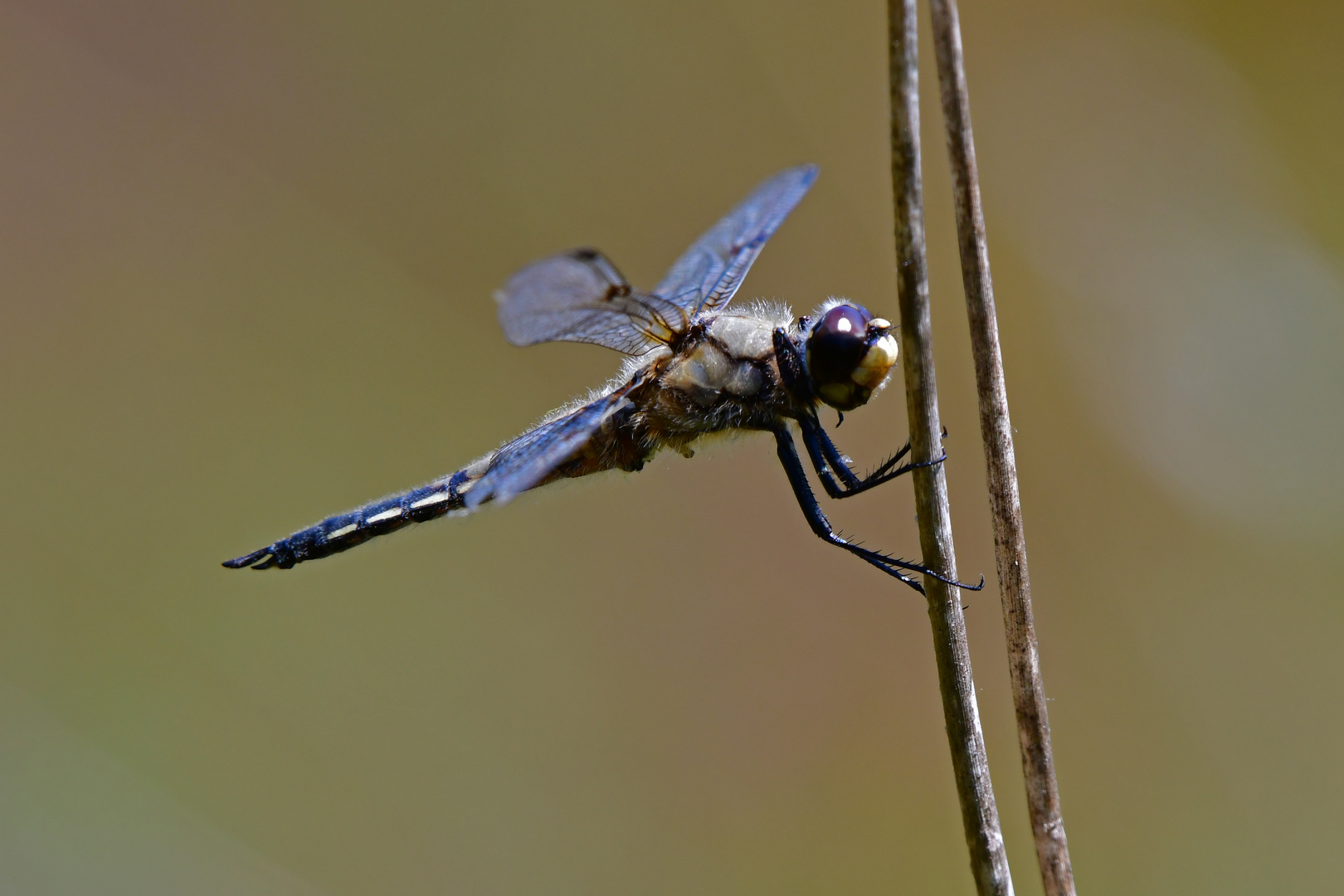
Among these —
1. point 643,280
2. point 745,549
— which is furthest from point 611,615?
point 643,280

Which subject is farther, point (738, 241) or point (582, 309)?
point (738, 241)

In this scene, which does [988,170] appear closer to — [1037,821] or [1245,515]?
[1245,515]

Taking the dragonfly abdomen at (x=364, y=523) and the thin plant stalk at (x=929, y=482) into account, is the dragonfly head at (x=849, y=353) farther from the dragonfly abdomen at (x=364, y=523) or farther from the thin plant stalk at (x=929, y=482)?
the dragonfly abdomen at (x=364, y=523)

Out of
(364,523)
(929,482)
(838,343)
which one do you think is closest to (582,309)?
(838,343)

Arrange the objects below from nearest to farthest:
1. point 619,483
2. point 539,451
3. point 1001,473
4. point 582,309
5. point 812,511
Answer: point 1001,473 → point 539,451 → point 812,511 → point 582,309 → point 619,483

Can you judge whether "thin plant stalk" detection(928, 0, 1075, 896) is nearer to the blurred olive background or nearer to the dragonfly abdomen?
the dragonfly abdomen

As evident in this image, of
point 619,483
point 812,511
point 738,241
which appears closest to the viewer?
point 812,511

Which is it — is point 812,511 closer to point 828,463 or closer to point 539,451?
point 828,463

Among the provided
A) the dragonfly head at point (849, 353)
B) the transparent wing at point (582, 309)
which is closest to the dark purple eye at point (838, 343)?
the dragonfly head at point (849, 353)
